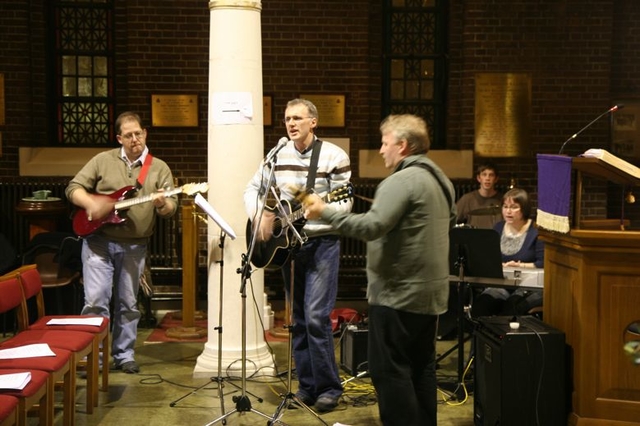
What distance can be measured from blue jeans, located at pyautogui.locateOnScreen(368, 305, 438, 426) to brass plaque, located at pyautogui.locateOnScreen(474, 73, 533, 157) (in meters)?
5.54

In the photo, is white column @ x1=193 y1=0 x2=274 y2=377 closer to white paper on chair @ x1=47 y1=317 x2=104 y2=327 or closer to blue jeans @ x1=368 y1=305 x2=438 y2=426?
white paper on chair @ x1=47 y1=317 x2=104 y2=327

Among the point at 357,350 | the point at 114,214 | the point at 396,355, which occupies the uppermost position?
the point at 114,214

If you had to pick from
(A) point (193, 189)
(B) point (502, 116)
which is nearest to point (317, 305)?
(A) point (193, 189)

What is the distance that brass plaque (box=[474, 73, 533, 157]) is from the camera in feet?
32.6

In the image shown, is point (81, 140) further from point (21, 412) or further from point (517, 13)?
point (21, 412)

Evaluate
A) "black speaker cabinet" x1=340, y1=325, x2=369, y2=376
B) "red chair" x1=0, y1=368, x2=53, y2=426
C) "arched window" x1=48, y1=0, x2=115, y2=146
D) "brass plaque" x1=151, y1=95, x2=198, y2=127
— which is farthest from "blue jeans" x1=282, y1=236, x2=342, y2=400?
"arched window" x1=48, y1=0, x2=115, y2=146

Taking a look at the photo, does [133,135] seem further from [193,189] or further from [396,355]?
[396,355]

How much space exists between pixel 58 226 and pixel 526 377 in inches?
228

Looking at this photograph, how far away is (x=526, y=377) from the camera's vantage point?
5.18 meters

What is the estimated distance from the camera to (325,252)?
5.81m

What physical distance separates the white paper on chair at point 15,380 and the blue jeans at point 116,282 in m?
2.31

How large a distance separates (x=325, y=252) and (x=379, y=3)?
5185 millimetres

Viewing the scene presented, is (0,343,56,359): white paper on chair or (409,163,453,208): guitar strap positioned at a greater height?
(409,163,453,208): guitar strap

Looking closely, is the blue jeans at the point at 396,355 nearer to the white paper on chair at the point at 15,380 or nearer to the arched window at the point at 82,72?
the white paper on chair at the point at 15,380
